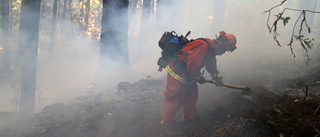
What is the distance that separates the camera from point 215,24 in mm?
14766

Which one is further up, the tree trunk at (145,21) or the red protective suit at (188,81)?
the tree trunk at (145,21)

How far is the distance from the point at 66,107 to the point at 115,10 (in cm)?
572

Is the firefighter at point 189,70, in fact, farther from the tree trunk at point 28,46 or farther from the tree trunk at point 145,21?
the tree trunk at point 145,21

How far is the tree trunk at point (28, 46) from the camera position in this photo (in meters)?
4.81

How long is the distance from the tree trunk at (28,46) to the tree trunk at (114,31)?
171 inches

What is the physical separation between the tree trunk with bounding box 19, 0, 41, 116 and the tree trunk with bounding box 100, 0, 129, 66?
434 cm

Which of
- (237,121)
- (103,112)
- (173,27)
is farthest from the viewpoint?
(173,27)

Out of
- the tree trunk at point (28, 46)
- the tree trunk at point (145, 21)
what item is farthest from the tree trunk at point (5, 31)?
the tree trunk at point (28, 46)

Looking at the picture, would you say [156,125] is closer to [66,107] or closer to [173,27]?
[66,107]

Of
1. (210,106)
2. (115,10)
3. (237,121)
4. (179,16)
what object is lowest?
(210,106)

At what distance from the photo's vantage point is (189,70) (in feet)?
12.0

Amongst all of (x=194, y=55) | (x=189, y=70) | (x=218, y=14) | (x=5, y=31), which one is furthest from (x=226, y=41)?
(x=5, y=31)

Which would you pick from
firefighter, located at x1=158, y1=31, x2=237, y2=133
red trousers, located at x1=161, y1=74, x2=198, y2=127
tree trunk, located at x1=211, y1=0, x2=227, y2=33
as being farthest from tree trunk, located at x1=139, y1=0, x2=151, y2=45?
red trousers, located at x1=161, y1=74, x2=198, y2=127

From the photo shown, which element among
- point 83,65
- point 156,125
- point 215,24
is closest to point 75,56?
point 83,65
